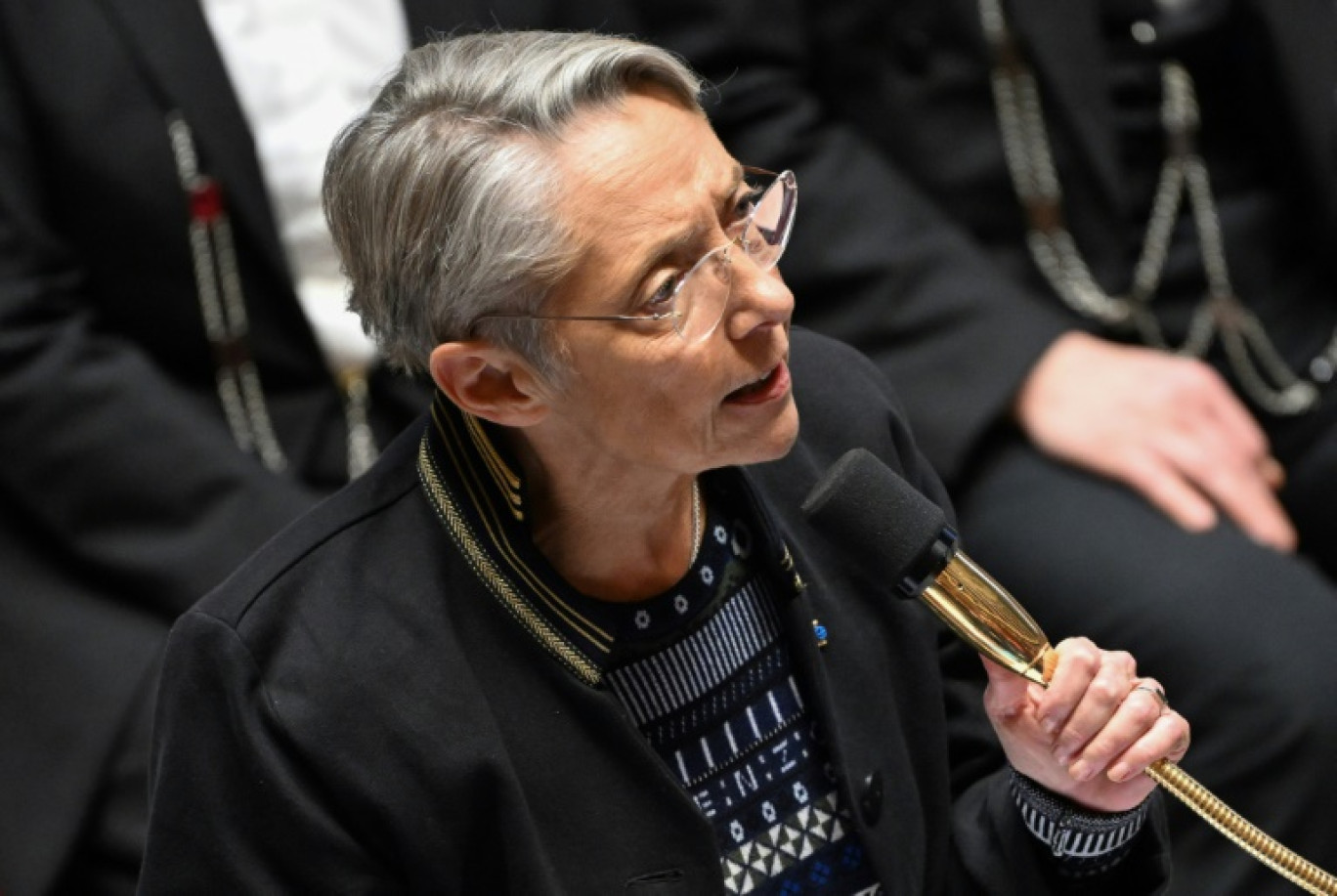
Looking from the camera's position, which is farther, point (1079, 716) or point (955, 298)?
point (955, 298)

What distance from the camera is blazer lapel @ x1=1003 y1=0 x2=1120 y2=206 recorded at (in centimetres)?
198

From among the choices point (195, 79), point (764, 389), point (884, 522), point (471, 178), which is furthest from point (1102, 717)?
point (195, 79)

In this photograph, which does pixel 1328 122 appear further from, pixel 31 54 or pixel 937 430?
pixel 31 54

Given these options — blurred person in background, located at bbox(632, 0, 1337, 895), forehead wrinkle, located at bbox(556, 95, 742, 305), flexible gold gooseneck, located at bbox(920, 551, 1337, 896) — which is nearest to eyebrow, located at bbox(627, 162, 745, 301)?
forehead wrinkle, located at bbox(556, 95, 742, 305)

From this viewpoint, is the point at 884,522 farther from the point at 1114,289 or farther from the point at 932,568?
the point at 1114,289

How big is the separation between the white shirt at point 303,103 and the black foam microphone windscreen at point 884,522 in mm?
889

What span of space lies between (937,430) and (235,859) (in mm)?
959

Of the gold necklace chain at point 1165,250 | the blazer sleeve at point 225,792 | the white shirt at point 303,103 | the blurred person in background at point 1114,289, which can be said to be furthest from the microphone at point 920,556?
the gold necklace chain at point 1165,250

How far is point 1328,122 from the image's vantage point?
6.69ft

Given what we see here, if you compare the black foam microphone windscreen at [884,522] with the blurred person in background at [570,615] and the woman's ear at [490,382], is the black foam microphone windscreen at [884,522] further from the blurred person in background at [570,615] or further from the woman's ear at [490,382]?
the woman's ear at [490,382]

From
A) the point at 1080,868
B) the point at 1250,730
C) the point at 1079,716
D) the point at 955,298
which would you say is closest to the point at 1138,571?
the point at 1250,730

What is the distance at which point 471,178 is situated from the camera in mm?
1124

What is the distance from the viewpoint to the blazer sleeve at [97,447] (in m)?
1.79

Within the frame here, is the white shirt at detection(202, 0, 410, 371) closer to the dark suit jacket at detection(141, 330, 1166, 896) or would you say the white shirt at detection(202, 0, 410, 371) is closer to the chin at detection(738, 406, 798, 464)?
the dark suit jacket at detection(141, 330, 1166, 896)
